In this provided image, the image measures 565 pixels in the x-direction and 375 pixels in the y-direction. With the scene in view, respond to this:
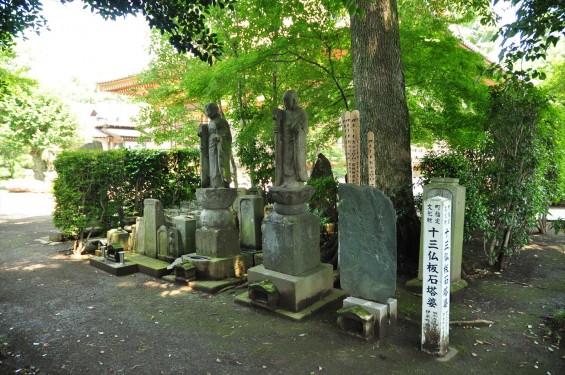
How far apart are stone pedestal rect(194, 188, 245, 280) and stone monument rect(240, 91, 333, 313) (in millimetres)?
1202

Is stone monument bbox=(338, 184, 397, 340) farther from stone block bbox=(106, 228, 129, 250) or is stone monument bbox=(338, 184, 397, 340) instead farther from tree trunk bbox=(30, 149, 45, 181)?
tree trunk bbox=(30, 149, 45, 181)

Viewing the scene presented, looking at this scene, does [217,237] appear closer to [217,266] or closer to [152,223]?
[217,266]

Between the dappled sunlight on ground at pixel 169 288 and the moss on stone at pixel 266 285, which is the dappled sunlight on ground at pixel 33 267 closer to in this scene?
the dappled sunlight on ground at pixel 169 288

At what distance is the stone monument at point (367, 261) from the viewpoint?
13.6 ft

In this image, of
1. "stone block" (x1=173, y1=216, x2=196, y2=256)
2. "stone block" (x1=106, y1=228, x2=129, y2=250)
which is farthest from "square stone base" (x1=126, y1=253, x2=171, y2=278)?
"stone block" (x1=106, y1=228, x2=129, y2=250)

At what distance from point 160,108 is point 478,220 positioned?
A: 10.3 m

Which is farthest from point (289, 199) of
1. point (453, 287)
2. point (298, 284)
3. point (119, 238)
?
point (119, 238)

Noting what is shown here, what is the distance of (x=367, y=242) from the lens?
430 cm

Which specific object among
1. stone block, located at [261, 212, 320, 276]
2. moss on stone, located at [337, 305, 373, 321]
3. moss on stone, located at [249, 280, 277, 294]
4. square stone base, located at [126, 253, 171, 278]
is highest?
stone block, located at [261, 212, 320, 276]

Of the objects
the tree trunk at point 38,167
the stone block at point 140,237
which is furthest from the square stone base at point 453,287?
the tree trunk at point 38,167

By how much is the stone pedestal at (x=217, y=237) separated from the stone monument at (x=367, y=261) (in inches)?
101

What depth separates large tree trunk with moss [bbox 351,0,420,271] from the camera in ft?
21.6

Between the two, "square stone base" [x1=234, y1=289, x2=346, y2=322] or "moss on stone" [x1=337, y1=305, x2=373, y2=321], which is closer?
"moss on stone" [x1=337, y1=305, x2=373, y2=321]

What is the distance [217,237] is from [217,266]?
0.50 m
